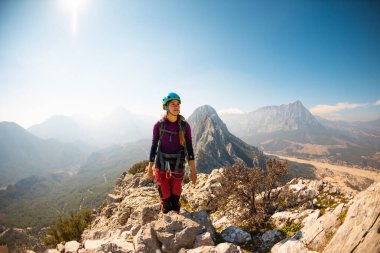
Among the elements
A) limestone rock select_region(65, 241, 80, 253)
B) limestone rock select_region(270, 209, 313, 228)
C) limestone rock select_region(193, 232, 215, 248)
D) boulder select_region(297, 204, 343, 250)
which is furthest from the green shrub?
limestone rock select_region(65, 241, 80, 253)

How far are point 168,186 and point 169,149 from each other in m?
1.42

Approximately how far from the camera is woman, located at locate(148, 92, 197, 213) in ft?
24.1

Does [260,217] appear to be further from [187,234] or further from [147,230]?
[147,230]

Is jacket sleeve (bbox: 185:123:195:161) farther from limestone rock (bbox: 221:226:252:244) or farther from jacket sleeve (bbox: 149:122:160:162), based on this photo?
limestone rock (bbox: 221:226:252:244)

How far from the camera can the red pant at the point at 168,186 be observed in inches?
290

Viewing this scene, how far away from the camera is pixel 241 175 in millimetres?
8828

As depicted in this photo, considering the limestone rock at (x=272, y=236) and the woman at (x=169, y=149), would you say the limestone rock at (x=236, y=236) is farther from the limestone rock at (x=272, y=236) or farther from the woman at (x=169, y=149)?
the woman at (x=169, y=149)

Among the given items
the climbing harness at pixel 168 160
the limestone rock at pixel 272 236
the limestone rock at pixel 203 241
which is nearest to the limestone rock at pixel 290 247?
the limestone rock at pixel 272 236

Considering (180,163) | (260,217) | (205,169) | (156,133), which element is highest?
(156,133)

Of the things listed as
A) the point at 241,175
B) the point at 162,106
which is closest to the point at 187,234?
the point at 241,175

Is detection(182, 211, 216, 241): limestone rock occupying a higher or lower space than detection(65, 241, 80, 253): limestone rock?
higher

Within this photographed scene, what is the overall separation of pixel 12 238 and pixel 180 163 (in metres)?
171

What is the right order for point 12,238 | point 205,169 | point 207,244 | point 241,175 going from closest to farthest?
1. point 207,244
2. point 241,175
3. point 12,238
4. point 205,169

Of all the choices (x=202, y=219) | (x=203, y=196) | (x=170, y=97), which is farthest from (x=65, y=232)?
(x=170, y=97)
